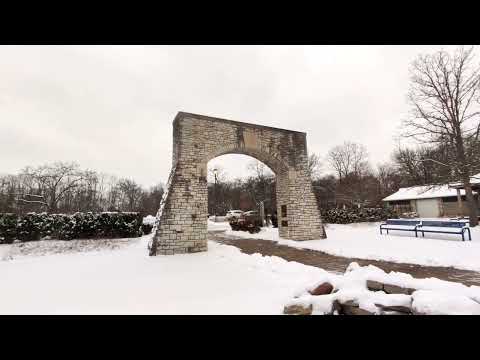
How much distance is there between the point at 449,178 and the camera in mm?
11461

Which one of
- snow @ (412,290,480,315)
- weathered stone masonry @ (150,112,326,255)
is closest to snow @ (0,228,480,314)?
snow @ (412,290,480,315)

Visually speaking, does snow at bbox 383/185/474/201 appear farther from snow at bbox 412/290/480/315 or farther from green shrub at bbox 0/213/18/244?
green shrub at bbox 0/213/18/244

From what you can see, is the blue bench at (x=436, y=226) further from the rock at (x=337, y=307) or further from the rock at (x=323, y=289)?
the rock at (x=337, y=307)

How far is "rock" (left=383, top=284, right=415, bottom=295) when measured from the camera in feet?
9.51

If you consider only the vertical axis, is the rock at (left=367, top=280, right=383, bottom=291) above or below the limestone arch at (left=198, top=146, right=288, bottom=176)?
below

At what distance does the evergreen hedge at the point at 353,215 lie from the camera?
63.8 feet

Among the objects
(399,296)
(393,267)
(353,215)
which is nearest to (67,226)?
(393,267)

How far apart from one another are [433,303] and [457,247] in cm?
678

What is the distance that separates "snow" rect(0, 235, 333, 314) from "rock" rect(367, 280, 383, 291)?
0.55 meters

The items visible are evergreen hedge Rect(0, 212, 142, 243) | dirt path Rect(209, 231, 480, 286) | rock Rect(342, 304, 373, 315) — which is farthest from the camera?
evergreen hedge Rect(0, 212, 142, 243)

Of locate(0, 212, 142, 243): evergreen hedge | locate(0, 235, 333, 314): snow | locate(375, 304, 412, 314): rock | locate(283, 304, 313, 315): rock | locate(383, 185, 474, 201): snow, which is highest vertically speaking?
locate(383, 185, 474, 201): snow
